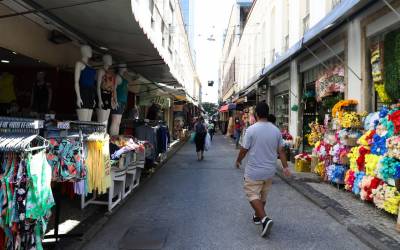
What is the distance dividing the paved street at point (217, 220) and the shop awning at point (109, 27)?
3.03m

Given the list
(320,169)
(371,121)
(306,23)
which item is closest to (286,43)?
(306,23)

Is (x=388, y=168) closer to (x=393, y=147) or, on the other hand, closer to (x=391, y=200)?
(x=393, y=147)

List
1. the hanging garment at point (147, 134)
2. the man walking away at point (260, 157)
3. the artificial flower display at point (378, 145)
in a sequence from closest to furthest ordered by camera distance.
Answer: the man walking away at point (260, 157) → the artificial flower display at point (378, 145) → the hanging garment at point (147, 134)

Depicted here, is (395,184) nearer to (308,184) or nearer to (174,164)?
(308,184)

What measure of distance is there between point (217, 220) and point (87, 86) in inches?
129

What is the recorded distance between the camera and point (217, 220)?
20.2 feet

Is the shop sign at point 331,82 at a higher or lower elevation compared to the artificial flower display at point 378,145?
higher

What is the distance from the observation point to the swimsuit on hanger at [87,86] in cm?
696

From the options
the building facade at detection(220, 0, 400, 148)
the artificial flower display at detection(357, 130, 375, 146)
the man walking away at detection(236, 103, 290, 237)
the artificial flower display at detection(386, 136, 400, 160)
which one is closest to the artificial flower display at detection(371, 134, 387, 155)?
the artificial flower display at detection(357, 130, 375, 146)

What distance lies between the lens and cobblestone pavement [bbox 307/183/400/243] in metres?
5.59

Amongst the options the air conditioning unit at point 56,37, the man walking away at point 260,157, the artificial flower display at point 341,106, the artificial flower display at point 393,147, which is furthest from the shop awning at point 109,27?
the artificial flower display at point 393,147

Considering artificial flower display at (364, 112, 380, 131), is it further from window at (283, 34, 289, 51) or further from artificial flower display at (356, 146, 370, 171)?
window at (283, 34, 289, 51)

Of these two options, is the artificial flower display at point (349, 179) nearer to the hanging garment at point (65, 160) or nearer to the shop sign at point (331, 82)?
the shop sign at point (331, 82)

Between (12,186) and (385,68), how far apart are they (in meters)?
6.04
